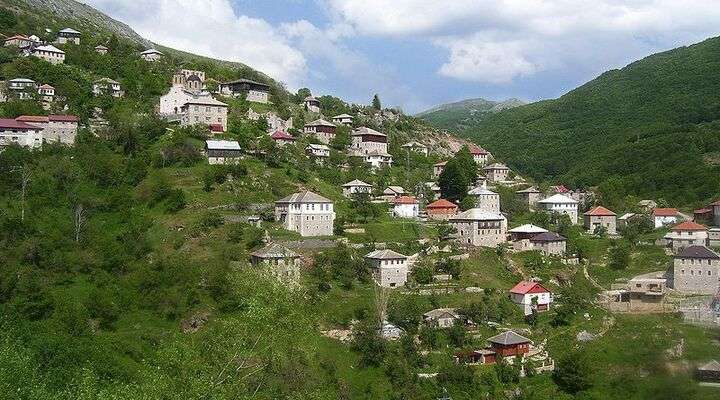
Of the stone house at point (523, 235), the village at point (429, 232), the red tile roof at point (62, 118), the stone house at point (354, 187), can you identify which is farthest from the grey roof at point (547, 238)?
the red tile roof at point (62, 118)

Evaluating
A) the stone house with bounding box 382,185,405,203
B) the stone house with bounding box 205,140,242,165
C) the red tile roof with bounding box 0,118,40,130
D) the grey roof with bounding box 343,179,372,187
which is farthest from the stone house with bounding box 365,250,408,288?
the red tile roof with bounding box 0,118,40,130

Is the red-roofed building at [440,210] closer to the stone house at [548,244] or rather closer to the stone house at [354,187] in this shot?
the stone house at [354,187]

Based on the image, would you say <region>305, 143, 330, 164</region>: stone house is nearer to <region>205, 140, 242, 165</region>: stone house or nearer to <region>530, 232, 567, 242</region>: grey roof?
<region>205, 140, 242, 165</region>: stone house

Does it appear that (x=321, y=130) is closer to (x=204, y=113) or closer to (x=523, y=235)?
(x=204, y=113)

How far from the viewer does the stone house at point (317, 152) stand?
208ft

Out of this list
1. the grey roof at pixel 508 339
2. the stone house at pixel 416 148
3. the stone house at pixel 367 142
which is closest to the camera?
the grey roof at pixel 508 339

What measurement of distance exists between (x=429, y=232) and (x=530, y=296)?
33.2 ft

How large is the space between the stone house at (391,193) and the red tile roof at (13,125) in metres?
27.9

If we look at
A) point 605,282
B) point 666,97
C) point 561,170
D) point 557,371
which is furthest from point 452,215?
point 666,97

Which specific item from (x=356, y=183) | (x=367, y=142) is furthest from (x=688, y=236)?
(x=367, y=142)

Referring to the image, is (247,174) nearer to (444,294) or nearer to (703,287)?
(444,294)

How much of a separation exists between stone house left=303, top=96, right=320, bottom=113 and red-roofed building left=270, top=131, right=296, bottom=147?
14858 millimetres

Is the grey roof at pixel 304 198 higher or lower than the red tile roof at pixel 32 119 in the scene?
lower

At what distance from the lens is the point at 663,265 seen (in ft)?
168
